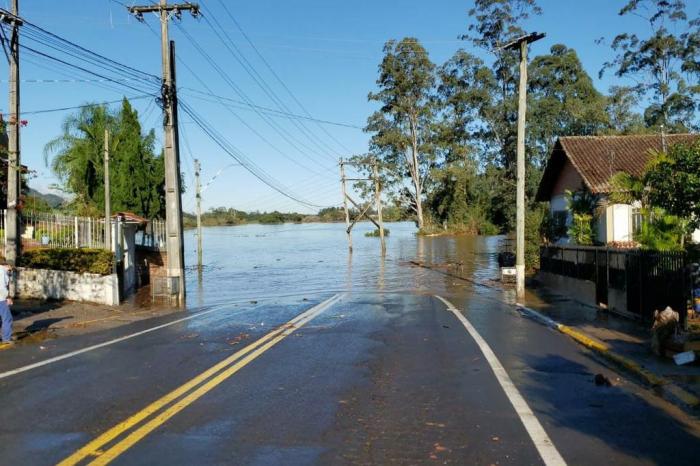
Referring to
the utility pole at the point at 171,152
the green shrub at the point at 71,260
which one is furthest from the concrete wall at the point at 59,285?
the utility pole at the point at 171,152

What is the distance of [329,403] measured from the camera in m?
7.14

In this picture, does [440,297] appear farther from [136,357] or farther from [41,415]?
[41,415]

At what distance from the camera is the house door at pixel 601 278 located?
1655cm

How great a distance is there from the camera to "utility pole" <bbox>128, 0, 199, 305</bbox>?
20609mm

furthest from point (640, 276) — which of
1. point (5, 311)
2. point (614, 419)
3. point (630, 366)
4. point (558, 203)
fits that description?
point (558, 203)

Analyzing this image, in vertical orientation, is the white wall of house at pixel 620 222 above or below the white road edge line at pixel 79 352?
above

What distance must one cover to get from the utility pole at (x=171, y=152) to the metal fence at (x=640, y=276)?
11.9m

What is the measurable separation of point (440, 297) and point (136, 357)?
12.4 m

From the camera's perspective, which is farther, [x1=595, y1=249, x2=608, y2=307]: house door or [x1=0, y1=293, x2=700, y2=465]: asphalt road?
[x1=595, y1=249, x2=608, y2=307]: house door

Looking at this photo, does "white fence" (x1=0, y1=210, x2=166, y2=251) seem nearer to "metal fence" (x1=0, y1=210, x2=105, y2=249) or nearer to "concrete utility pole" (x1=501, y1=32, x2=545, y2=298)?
"metal fence" (x1=0, y1=210, x2=105, y2=249)

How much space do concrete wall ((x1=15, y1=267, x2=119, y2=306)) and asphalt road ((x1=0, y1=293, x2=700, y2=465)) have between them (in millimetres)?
7680

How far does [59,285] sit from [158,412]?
46.8ft

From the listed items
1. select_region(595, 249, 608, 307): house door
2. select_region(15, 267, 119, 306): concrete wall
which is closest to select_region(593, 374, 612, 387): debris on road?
select_region(595, 249, 608, 307): house door

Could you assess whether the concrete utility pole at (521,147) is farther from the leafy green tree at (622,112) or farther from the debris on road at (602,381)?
the leafy green tree at (622,112)
